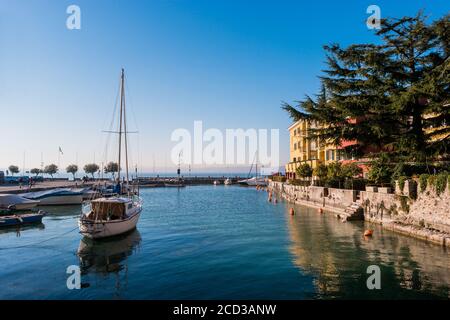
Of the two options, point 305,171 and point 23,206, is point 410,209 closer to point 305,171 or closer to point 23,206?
point 305,171

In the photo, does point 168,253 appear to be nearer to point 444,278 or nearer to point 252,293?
point 252,293

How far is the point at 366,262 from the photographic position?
53.6 feet

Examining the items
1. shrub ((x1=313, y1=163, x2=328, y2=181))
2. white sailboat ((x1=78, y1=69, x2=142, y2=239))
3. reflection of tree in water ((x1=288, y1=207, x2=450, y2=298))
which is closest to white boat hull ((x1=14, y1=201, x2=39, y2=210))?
white sailboat ((x1=78, y1=69, x2=142, y2=239))

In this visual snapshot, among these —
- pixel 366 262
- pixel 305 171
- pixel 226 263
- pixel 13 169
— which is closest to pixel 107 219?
pixel 226 263

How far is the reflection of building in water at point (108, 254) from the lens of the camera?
15.9 meters

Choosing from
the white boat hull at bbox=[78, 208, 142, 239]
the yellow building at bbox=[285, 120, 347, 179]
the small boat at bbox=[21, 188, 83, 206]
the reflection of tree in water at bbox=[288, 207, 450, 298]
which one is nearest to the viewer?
the reflection of tree in water at bbox=[288, 207, 450, 298]

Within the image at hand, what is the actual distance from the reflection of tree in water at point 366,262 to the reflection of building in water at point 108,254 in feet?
31.3

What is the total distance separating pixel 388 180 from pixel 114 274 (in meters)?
25.0

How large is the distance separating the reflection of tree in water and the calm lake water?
43 mm

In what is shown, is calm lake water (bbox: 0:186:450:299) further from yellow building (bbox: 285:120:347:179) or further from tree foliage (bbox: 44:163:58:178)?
tree foliage (bbox: 44:163:58:178)

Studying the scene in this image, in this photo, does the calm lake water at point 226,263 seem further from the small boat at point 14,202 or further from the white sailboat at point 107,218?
the small boat at point 14,202

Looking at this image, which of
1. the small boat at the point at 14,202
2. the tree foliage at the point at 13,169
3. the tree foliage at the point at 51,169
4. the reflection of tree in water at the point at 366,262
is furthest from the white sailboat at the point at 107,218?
the tree foliage at the point at 13,169

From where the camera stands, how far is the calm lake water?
12750 mm
